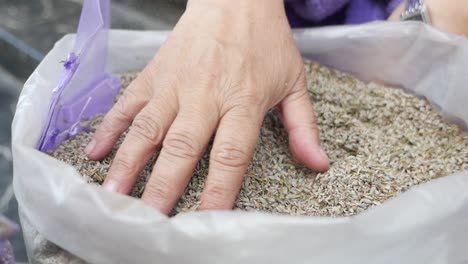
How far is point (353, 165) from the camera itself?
738 millimetres

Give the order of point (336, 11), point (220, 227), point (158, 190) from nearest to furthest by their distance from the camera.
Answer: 1. point (220, 227)
2. point (158, 190)
3. point (336, 11)

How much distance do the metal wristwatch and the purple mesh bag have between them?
517 mm

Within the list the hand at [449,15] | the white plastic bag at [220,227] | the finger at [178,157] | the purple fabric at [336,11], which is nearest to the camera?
the white plastic bag at [220,227]

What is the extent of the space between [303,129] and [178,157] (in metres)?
0.21

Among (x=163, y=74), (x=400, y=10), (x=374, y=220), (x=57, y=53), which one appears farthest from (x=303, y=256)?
(x=400, y=10)

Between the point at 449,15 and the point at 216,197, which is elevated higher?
the point at 449,15

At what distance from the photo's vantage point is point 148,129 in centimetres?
66

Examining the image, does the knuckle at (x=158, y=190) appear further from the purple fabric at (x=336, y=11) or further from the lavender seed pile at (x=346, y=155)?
the purple fabric at (x=336, y=11)

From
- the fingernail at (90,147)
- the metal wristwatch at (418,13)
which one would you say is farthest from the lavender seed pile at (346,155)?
the metal wristwatch at (418,13)

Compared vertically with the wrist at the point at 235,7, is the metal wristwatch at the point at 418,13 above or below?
below

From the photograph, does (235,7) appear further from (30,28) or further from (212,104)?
(30,28)

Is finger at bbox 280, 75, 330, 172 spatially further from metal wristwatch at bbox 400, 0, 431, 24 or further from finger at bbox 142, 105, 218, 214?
metal wristwatch at bbox 400, 0, 431, 24

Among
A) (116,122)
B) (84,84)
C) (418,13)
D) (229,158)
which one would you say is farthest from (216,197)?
(418,13)

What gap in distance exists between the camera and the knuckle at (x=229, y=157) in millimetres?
633
